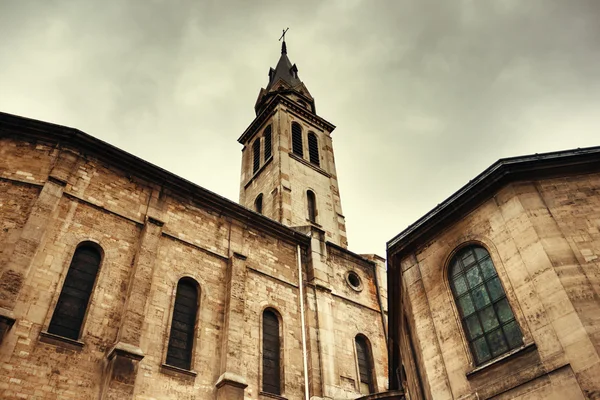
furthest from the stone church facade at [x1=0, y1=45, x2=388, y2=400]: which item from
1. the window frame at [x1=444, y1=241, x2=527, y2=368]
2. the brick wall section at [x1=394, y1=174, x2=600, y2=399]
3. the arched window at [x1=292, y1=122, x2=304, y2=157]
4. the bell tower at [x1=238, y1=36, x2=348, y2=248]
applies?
the arched window at [x1=292, y1=122, x2=304, y2=157]

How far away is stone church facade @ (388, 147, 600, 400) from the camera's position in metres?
7.18

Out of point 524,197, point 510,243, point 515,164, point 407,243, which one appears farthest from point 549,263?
point 407,243

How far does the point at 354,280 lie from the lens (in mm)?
17969

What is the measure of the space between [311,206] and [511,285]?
50.1 feet

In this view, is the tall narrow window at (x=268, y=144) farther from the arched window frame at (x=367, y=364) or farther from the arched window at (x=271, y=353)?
the arched window at (x=271, y=353)

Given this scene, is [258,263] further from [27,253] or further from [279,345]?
[27,253]

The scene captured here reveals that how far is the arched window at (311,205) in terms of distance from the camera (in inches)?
885

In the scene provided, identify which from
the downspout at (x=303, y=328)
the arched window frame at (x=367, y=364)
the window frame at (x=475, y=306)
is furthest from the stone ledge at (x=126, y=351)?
the arched window frame at (x=367, y=364)

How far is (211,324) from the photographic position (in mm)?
12852

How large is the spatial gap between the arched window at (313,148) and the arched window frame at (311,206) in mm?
3052

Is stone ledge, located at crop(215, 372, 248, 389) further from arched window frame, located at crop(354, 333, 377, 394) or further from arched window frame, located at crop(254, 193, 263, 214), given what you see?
arched window frame, located at crop(254, 193, 263, 214)

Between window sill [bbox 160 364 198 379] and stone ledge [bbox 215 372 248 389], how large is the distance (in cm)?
68

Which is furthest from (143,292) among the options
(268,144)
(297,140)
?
(297,140)

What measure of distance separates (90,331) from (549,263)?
10.0 metres
